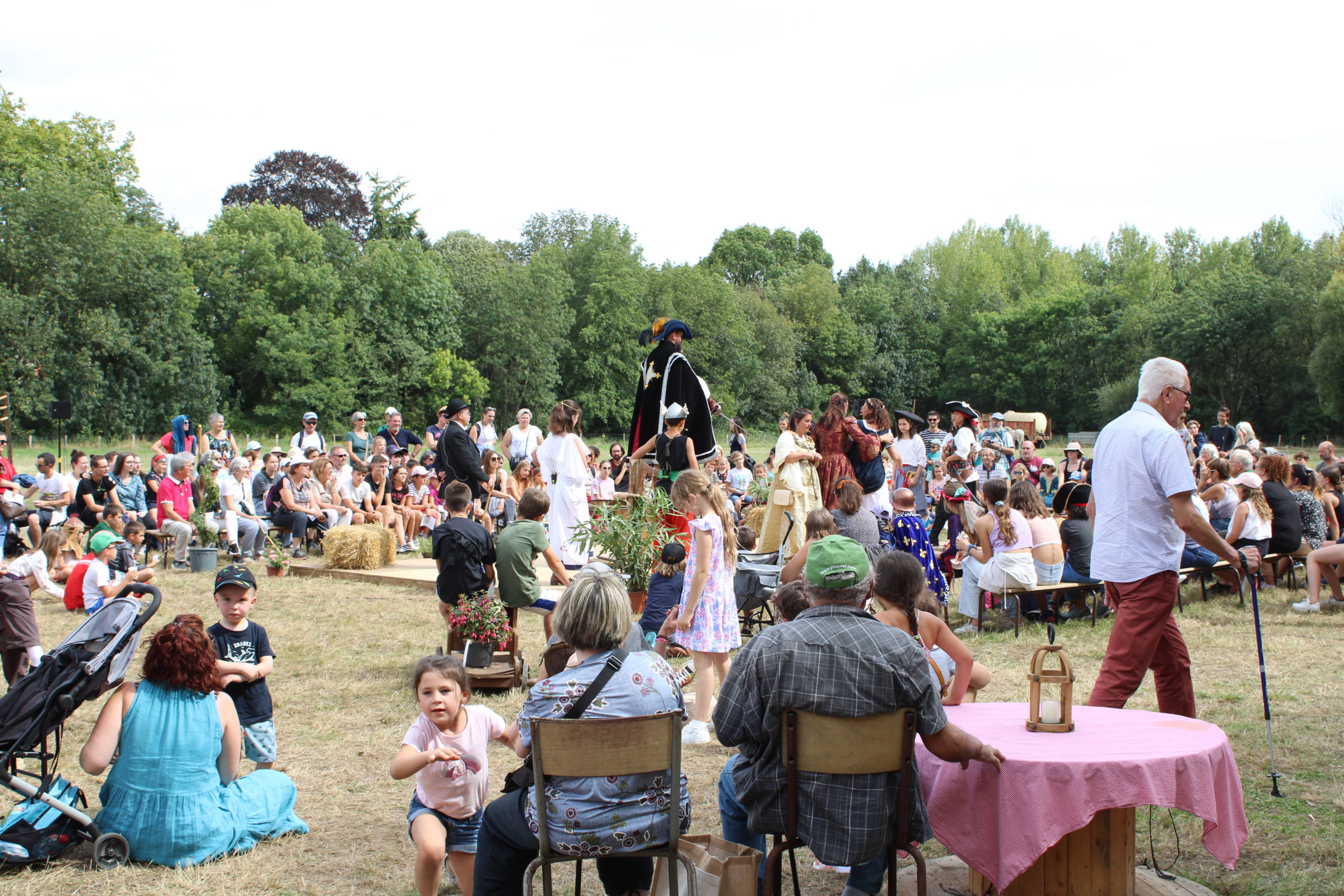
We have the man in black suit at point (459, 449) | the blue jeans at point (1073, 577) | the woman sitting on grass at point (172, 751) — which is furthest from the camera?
the man in black suit at point (459, 449)

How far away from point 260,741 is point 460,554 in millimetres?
2064

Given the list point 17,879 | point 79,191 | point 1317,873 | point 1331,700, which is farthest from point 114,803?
A: point 79,191

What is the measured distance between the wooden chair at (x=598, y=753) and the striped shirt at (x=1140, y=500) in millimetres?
2353

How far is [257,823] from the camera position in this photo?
429 cm

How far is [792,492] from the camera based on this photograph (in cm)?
865

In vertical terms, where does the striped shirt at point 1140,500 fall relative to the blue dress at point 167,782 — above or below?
above

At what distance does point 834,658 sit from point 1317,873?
2332 mm

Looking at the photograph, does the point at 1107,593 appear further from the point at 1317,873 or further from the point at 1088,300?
the point at 1088,300

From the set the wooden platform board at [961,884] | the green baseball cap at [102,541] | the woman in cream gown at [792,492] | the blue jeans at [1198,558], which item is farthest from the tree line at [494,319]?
the wooden platform board at [961,884]

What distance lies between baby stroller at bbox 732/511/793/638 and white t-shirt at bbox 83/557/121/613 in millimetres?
5656

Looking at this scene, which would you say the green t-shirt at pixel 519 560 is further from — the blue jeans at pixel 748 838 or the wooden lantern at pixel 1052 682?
the wooden lantern at pixel 1052 682

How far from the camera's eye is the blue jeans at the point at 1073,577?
8492 mm

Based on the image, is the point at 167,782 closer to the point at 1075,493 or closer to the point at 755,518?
the point at 755,518

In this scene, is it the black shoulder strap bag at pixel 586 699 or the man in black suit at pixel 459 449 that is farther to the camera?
the man in black suit at pixel 459 449
